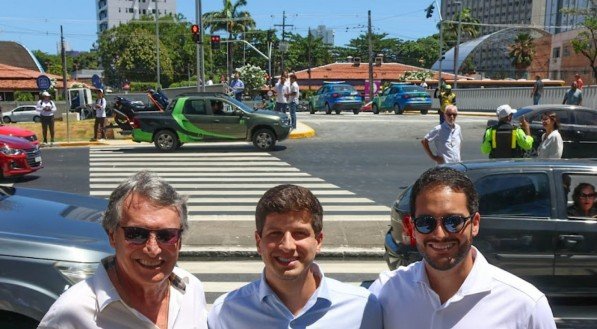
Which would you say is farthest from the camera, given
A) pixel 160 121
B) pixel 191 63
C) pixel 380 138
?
pixel 191 63

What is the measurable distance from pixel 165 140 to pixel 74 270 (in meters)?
14.4

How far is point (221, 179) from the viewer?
518 inches

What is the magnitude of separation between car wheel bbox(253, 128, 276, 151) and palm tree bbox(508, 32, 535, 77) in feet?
214

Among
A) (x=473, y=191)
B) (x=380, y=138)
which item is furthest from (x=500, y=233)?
(x=380, y=138)

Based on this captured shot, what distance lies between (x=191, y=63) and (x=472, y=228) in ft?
272

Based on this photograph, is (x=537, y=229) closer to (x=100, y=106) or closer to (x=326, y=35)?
(x=100, y=106)

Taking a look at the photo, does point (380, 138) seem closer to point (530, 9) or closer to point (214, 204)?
point (214, 204)

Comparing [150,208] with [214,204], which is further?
[214,204]

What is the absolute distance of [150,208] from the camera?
87.3 inches

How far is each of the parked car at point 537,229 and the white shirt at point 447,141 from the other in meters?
3.43

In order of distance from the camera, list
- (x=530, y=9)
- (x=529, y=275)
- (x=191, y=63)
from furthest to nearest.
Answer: (x=530, y=9), (x=191, y=63), (x=529, y=275)

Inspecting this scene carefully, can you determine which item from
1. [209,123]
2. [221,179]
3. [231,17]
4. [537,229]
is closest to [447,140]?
[537,229]

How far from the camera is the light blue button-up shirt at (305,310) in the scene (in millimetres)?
2113

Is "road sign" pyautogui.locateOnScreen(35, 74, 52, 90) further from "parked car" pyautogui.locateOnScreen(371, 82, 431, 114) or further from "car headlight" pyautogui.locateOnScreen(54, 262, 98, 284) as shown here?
"car headlight" pyautogui.locateOnScreen(54, 262, 98, 284)
